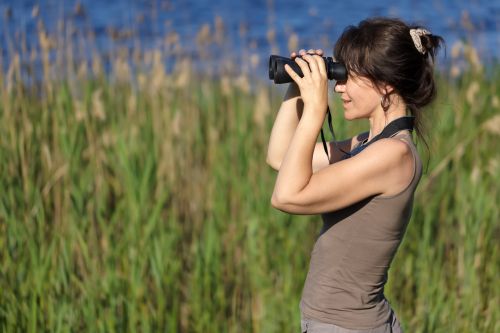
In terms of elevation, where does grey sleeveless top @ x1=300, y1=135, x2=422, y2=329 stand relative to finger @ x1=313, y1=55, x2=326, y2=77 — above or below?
below

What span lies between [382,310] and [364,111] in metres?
0.44

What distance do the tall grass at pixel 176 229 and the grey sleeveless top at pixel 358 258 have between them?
78 cm

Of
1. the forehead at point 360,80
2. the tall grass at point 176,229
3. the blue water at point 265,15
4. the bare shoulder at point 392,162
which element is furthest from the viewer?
the blue water at point 265,15

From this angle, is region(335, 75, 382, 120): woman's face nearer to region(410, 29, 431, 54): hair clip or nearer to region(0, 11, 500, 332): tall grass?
region(410, 29, 431, 54): hair clip

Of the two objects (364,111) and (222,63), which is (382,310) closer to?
(364,111)

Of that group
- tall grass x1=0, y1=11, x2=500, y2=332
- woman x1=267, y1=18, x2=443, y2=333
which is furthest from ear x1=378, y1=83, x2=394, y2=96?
tall grass x1=0, y1=11, x2=500, y2=332

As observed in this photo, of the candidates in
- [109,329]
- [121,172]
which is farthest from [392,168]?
[121,172]

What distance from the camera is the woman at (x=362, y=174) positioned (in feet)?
5.34

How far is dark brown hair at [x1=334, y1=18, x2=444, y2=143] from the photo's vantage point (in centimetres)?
172

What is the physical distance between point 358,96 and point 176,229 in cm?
147

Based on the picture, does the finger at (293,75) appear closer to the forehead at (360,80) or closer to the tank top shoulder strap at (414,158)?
the forehead at (360,80)

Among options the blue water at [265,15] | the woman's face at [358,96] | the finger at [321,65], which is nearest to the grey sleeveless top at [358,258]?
the woman's face at [358,96]

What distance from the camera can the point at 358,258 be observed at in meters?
1.71

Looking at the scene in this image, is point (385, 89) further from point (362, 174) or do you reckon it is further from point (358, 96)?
point (362, 174)
